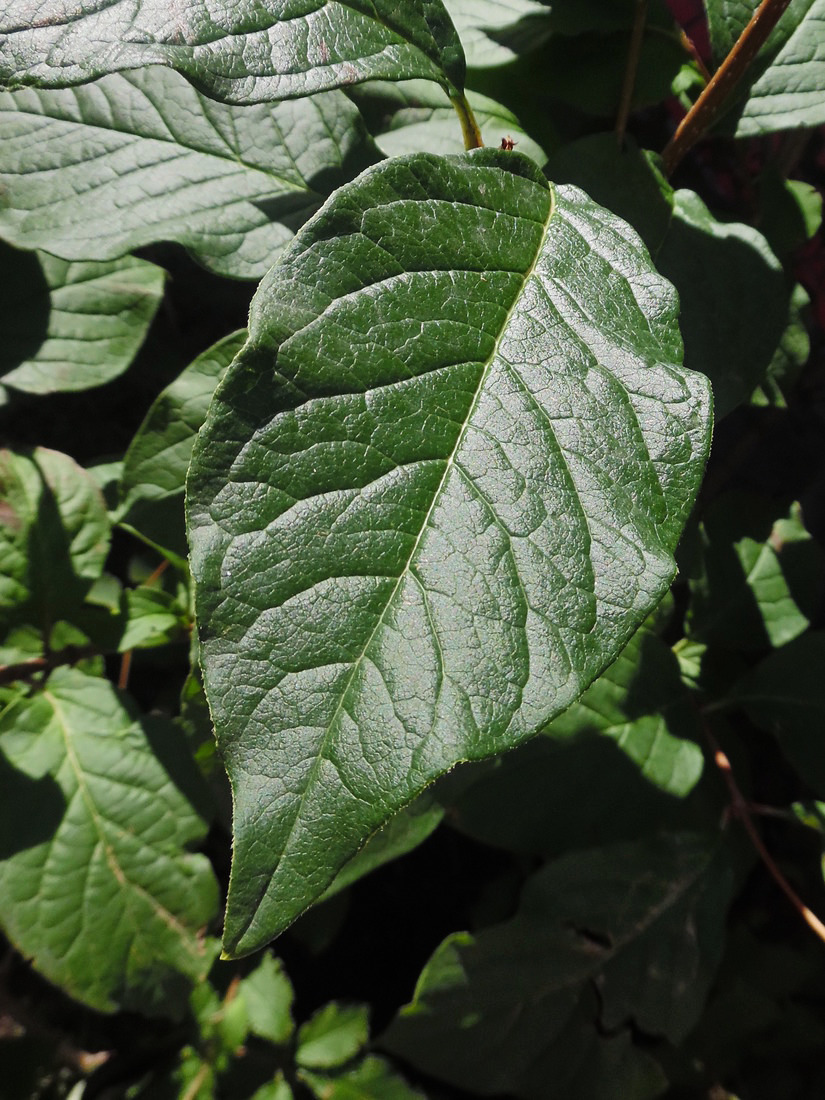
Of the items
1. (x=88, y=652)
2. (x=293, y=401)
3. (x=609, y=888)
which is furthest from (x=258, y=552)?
(x=609, y=888)

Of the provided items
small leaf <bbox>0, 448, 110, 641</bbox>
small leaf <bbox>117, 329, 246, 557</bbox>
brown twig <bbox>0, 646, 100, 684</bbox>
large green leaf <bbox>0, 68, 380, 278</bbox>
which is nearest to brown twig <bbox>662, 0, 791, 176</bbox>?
large green leaf <bbox>0, 68, 380, 278</bbox>

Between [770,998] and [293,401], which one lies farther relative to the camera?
[770,998]

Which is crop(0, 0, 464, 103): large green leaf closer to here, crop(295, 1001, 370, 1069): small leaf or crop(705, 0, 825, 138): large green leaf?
crop(705, 0, 825, 138): large green leaf

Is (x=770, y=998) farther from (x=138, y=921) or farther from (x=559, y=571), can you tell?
(x=559, y=571)

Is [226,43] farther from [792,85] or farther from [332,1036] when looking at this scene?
[332,1036]

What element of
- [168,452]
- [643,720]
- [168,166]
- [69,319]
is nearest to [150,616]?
[168,452]

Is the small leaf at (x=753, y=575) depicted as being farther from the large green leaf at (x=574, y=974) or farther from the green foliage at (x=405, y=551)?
the large green leaf at (x=574, y=974)

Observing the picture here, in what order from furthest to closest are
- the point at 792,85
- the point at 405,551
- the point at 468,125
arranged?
the point at 792,85 < the point at 468,125 < the point at 405,551
